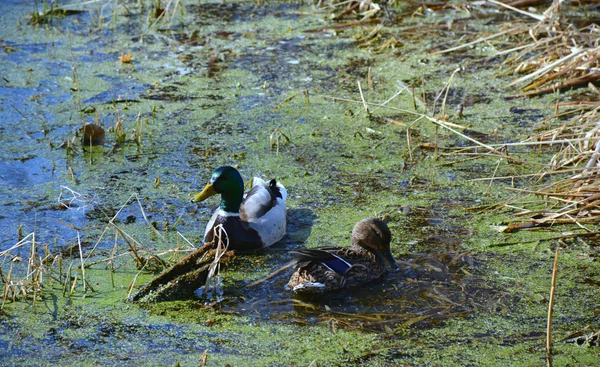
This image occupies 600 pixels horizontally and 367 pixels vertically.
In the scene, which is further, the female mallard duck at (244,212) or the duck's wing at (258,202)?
the duck's wing at (258,202)

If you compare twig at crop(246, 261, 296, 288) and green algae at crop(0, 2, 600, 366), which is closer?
green algae at crop(0, 2, 600, 366)

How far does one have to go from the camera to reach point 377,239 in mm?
4219

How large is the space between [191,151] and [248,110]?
2.72 feet

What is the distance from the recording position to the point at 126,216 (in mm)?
4812

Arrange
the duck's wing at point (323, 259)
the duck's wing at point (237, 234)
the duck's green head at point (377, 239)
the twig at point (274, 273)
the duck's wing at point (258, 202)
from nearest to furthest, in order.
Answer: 1. the duck's wing at point (323, 259)
2. the twig at point (274, 273)
3. the duck's green head at point (377, 239)
4. the duck's wing at point (237, 234)
5. the duck's wing at point (258, 202)

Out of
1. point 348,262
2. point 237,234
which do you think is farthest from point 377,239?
point 237,234

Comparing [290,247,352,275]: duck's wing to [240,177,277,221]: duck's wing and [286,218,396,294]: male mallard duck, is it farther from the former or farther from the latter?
[240,177,277,221]: duck's wing

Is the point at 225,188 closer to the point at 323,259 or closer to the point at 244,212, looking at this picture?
the point at 244,212

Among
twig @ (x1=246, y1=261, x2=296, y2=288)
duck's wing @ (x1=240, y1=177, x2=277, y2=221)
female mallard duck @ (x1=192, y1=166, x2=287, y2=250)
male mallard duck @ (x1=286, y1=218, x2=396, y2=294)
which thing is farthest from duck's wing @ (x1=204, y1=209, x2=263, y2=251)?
male mallard duck @ (x1=286, y1=218, x2=396, y2=294)

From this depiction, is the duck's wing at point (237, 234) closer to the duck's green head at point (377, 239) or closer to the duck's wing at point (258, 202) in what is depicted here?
the duck's wing at point (258, 202)

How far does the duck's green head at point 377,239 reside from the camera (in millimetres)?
4215

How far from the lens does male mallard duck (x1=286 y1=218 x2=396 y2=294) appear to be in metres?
3.99

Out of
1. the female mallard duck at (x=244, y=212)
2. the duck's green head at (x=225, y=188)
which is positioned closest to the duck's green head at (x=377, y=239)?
the female mallard duck at (x=244, y=212)

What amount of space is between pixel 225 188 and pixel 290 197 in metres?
0.58
